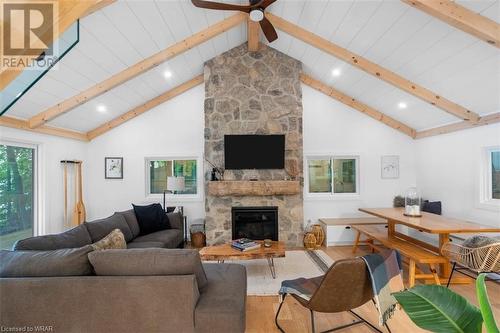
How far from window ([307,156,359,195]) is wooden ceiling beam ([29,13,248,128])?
3124mm

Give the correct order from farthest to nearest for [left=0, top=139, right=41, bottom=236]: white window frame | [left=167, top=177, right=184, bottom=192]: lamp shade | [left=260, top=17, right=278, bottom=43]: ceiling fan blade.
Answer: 1. [left=167, top=177, right=184, bottom=192]: lamp shade
2. [left=0, top=139, right=41, bottom=236]: white window frame
3. [left=260, top=17, right=278, bottom=43]: ceiling fan blade

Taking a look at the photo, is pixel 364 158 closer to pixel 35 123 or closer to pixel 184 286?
pixel 184 286

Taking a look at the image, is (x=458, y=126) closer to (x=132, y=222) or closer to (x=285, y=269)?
(x=285, y=269)

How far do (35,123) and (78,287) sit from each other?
3.46 meters

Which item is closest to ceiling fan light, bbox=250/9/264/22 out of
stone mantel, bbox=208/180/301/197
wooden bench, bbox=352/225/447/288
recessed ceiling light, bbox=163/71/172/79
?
recessed ceiling light, bbox=163/71/172/79

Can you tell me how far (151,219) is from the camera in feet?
14.5

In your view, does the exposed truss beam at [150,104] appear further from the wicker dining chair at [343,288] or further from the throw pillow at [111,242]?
the wicker dining chair at [343,288]

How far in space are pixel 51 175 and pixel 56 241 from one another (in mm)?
2771

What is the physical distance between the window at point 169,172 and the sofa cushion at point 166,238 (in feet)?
4.58

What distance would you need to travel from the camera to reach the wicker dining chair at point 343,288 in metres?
1.99

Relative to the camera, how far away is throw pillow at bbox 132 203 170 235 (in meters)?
4.38

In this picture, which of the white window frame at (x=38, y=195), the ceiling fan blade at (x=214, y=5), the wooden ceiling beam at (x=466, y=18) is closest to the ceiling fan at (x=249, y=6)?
the ceiling fan blade at (x=214, y=5)

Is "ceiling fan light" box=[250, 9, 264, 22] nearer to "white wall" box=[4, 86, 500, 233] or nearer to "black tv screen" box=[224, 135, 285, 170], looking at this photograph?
"black tv screen" box=[224, 135, 285, 170]

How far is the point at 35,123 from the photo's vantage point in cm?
413
